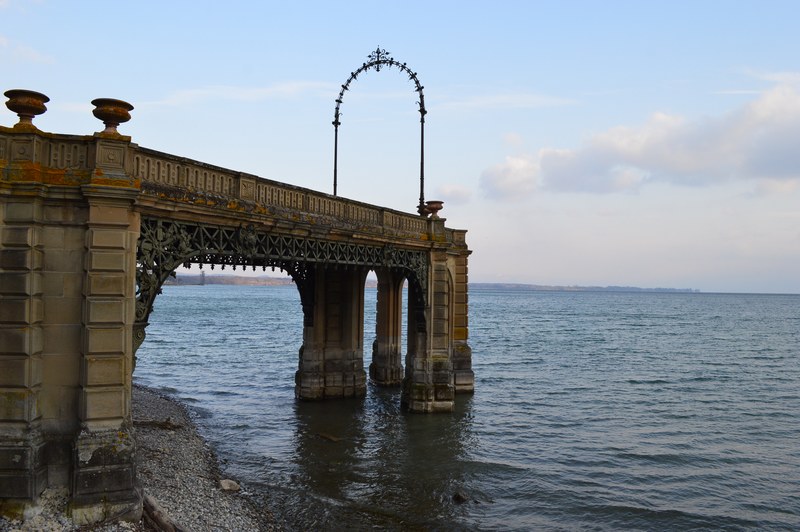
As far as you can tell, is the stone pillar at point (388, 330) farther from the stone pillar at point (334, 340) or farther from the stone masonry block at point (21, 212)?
the stone masonry block at point (21, 212)

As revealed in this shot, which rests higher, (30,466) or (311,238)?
(311,238)

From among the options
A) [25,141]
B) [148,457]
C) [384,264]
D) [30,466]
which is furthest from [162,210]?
[384,264]

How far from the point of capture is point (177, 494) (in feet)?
53.6

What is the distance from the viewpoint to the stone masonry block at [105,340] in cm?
1260

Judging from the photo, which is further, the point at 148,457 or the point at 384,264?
the point at 384,264

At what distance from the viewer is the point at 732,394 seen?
40500 mm

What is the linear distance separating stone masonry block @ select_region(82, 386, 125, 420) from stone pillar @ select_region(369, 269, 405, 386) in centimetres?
2142

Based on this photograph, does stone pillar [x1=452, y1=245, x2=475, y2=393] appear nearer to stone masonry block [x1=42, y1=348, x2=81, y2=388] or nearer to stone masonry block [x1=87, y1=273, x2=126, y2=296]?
stone masonry block [x1=87, y1=273, x2=126, y2=296]

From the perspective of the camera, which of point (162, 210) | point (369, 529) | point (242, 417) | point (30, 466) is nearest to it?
point (30, 466)

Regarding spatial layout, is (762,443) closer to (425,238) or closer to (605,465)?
(605,465)

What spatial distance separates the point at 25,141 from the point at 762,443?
29671 millimetres

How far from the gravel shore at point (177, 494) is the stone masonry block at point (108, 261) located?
4505 millimetres

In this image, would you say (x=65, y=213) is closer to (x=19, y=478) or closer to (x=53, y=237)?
(x=53, y=237)

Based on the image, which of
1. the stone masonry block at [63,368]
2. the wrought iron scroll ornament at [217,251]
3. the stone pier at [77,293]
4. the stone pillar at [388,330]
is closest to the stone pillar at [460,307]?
the stone pillar at [388,330]
